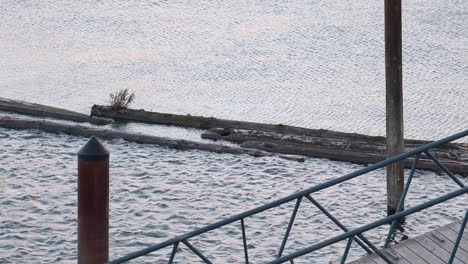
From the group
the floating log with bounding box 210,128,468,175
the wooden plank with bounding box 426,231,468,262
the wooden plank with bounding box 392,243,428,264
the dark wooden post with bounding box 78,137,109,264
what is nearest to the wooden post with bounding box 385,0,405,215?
the floating log with bounding box 210,128,468,175

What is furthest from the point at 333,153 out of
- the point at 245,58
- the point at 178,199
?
the point at 245,58

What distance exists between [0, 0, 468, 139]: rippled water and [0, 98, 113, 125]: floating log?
1.64m

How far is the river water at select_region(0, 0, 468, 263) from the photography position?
16062 mm

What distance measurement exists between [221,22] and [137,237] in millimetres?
20854

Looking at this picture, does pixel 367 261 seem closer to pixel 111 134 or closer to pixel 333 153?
pixel 333 153

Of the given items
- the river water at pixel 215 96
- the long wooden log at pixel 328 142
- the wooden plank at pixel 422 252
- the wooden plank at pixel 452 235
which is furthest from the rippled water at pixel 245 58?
the wooden plank at pixel 422 252

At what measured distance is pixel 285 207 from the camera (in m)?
16.9

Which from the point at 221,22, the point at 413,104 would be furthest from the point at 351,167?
the point at 221,22

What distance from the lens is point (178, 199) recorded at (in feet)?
57.0

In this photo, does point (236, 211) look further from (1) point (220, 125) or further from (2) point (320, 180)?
(1) point (220, 125)

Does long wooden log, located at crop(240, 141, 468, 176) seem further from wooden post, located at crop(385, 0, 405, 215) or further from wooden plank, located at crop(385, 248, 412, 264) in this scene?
wooden plank, located at crop(385, 248, 412, 264)

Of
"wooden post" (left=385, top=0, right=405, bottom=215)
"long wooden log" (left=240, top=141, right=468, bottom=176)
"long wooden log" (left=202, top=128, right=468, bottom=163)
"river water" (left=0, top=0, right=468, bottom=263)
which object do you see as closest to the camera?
"wooden post" (left=385, top=0, right=405, bottom=215)

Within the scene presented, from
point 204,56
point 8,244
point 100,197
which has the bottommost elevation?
point 8,244

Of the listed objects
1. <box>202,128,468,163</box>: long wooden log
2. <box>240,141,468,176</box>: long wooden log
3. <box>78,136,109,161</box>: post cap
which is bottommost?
<box>240,141,468,176</box>: long wooden log
